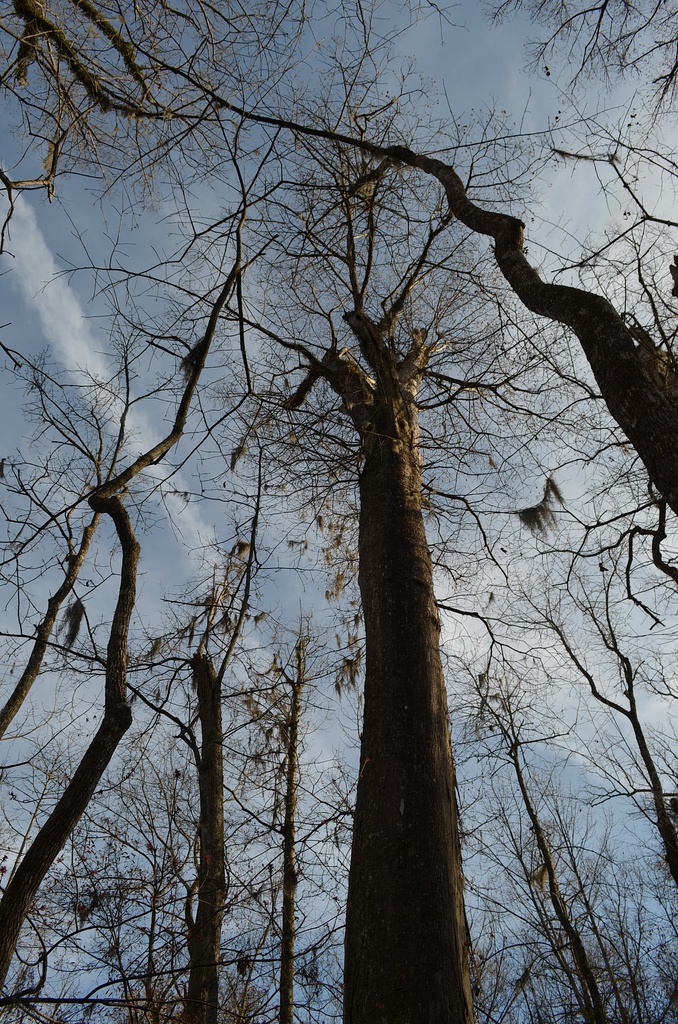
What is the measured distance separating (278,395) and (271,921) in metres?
3.49

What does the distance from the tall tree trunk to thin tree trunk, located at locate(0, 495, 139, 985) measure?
128 cm

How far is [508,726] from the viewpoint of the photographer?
32.4 feet

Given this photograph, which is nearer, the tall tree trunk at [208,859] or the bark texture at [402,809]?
the bark texture at [402,809]

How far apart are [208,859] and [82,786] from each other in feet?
10.3

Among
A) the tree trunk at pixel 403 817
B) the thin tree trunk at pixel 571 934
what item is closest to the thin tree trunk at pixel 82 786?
the tree trunk at pixel 403 817

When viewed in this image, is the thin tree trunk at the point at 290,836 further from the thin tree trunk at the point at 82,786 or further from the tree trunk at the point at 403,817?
the tree trunk at the point at 403,817

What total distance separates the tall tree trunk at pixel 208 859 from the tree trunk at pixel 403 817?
236cm

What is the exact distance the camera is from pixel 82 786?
3.35 metres

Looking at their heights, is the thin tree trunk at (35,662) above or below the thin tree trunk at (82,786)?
above

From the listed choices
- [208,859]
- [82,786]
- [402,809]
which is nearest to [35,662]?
[208,859]

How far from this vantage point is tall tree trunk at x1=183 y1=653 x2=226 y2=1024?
17.5 feet

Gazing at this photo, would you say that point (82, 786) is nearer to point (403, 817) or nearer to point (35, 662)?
point (403, 817)

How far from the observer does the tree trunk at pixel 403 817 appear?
6.45 feet

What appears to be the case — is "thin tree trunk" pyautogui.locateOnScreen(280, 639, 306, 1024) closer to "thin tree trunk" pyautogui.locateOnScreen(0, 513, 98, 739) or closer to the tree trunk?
"thin tree trunk" pyautogui.locateOnScreen(0, 513, 98, 739)
